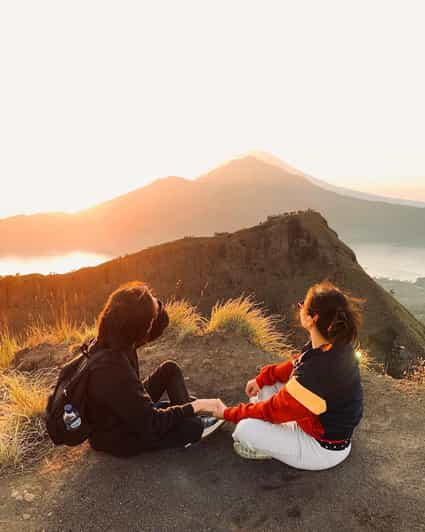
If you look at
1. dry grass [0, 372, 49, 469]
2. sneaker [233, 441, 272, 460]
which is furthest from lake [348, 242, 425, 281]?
sneaker [233, 441, 272, 460]

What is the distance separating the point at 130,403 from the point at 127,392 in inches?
3.2

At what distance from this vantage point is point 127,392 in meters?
3.16

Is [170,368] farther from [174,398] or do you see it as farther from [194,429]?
[194,429]

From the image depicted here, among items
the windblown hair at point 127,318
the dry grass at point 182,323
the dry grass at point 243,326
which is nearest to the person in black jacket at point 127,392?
the windblown hair at point 127,318

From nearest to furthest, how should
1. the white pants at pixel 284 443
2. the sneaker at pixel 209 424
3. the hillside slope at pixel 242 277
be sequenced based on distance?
1. the white pants at pixel 284 443
2. the sneaker at pixel 209 424
3. the hillside slope at pixel 242 277

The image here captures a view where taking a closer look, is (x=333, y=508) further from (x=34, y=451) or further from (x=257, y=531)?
(x=34, y=451)

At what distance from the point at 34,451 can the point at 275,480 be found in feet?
6.77

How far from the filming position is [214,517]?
3107 millimetres

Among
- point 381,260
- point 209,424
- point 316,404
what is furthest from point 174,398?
point 381,260

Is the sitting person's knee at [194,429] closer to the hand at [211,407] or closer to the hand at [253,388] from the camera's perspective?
the hand at [211,407]

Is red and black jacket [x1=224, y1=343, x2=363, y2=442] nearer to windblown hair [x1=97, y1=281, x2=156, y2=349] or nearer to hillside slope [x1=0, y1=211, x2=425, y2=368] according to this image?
windblown hair [x1=97, y1=281, x2=156, y2=349]

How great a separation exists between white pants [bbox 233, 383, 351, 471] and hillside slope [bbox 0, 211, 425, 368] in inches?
736

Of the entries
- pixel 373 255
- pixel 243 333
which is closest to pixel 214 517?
pixel 243 333

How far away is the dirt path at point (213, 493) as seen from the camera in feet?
10.1
